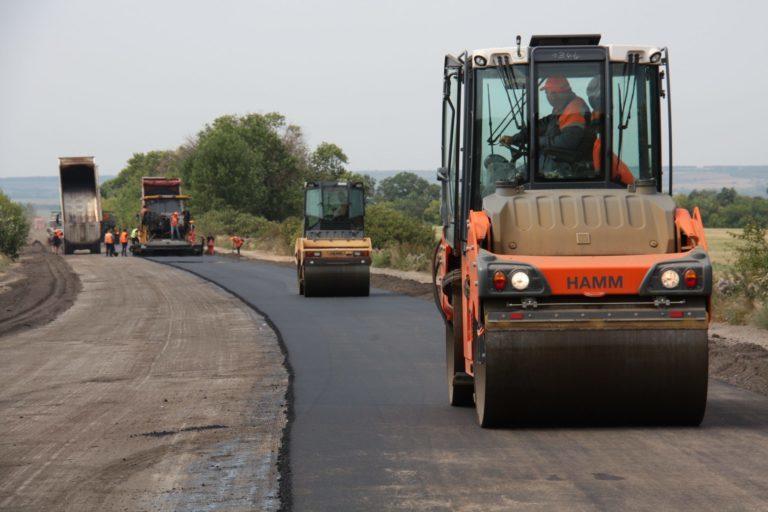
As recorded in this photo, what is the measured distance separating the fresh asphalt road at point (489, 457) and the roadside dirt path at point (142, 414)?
39 cm

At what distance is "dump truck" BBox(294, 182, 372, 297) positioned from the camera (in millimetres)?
27656

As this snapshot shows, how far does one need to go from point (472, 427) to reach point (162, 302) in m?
18.7

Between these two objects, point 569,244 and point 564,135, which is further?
point 564,135

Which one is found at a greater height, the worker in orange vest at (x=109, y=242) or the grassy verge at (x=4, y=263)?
the worker in orange vest at (x=109, y=242)

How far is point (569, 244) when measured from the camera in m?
9.02

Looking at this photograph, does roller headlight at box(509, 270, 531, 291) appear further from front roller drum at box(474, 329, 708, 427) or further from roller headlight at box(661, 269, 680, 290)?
roller headlight at box(661, 269, 680, 290)

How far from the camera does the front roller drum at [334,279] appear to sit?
2759cm

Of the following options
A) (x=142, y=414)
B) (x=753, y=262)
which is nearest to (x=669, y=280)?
(x=142, y=414)

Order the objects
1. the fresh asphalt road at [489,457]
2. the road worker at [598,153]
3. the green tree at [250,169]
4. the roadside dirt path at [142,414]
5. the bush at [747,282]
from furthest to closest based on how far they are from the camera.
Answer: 1. the green tree at [250,169]
2. the bush at [747,282]
3. the road worker at [598,153]
4. the roadside dirt path at [142,414]
5. the fresh asphalt road at [489,457]

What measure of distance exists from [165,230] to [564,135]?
4820cm

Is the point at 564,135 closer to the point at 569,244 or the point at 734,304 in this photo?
the point at 569,244

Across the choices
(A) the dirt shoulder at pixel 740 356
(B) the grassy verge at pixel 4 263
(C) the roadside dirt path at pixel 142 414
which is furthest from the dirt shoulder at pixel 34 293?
(A) the dirt shoulder at pixel 740 356

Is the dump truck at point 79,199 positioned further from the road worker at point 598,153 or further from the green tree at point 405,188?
the green tree at point 405,188

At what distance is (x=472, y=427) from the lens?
375 inches
